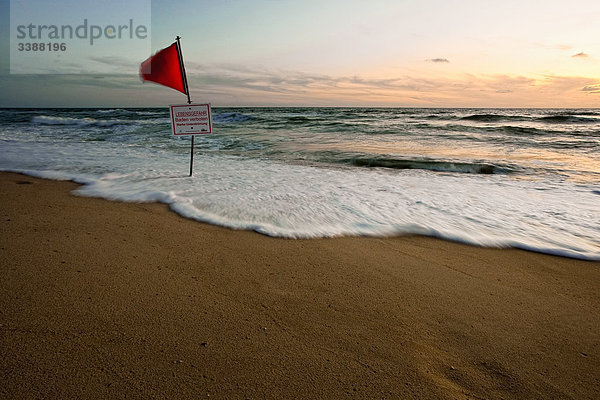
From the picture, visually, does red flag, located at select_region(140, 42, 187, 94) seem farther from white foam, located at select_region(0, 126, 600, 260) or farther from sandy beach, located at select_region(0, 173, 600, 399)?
sandy beach, located at select_region(0, 173, 600, 399)

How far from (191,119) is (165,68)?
3.03 ft

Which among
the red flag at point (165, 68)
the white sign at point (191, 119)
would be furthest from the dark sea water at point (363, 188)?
the red flag at point (165, 68)

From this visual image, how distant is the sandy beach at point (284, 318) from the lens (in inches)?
62.9

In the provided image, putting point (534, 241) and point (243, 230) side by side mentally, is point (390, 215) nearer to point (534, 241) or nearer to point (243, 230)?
point (534, 241)

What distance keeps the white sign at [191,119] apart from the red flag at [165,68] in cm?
41

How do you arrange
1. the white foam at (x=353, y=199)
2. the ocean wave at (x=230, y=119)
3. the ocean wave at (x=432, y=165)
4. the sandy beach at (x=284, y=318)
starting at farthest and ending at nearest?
1. the ocean wave at (x=230, y=119)
2. the ocean wave at (x=432, y=165)
3. the white foam at (x=353, y=199)
4. the sandy beach at (x=284, y=318)

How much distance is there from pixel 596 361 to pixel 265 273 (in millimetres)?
2076

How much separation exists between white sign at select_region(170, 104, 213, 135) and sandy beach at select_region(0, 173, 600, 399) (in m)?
3.06

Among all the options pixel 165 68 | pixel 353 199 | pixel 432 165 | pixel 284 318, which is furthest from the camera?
pixel 432 165

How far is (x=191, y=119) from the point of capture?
235 inches

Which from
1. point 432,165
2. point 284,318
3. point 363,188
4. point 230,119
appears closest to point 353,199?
point 363,188

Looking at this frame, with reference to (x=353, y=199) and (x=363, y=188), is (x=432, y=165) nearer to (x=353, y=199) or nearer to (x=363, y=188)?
(x=363, y=188)

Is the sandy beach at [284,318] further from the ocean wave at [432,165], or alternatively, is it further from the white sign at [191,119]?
the ocean wave at [432,165]

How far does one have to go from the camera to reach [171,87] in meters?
5.48
